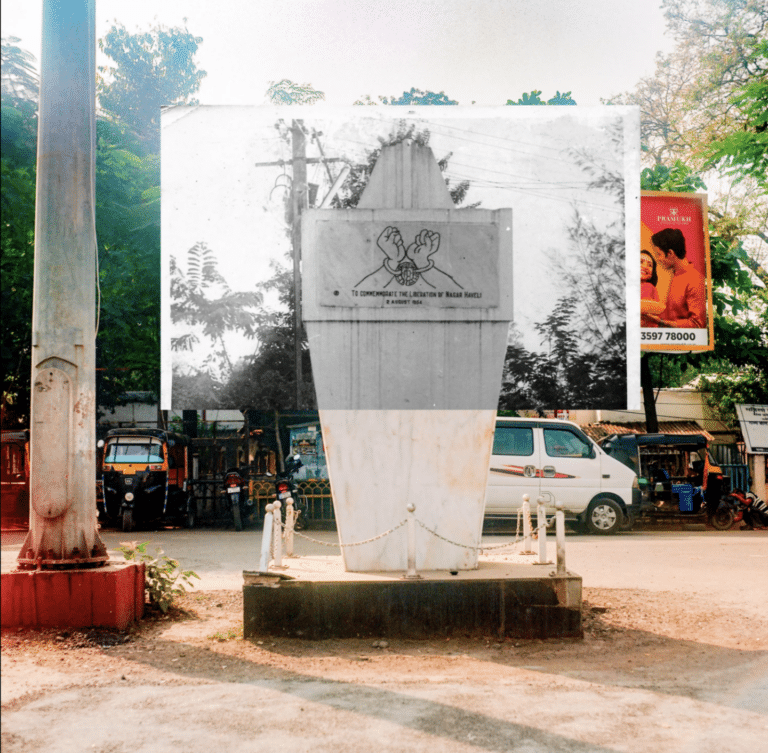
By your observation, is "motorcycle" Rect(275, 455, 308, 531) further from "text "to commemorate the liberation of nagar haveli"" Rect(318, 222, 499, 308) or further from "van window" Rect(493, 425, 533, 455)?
"text "to commemorate the liberation of nagar haveli"" Rect(318, 222, 499, 308)

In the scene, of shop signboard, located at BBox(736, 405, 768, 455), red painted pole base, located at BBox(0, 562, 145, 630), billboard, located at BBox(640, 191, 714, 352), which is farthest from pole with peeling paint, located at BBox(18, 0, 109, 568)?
shop signboard, located at BBox(736, 405, 768, 455)

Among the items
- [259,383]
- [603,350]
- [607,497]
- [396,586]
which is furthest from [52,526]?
[607,497]

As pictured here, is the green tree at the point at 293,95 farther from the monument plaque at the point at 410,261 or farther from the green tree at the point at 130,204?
the monument plaque at the point at 410,261

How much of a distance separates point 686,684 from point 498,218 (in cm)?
331

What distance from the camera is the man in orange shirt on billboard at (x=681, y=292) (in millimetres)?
14695

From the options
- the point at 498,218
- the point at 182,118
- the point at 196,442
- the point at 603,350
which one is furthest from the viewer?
the point at 196,442

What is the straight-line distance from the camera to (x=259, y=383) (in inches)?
474

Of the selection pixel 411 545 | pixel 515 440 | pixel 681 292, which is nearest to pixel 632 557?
pixel 515 440

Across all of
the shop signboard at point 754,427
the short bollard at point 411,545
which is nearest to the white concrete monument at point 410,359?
the short bollard at point 411,545

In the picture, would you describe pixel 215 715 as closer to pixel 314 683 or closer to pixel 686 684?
pixel 314 683

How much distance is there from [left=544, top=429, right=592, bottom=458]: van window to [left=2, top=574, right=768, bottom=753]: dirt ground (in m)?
6.74

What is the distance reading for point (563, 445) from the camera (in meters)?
12.9

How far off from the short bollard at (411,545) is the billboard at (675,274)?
10.2 m

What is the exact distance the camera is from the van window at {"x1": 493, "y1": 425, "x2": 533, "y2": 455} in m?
12.8
